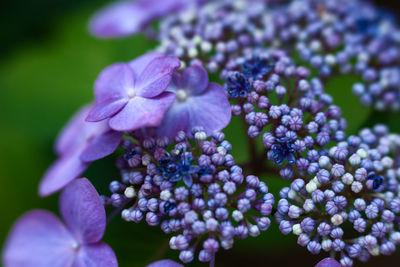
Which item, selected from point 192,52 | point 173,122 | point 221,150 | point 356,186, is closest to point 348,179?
point 356,186

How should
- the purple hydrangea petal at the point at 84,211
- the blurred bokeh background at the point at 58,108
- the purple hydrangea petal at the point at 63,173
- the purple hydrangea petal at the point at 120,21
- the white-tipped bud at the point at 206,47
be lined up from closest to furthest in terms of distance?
the purple hydrangea petal at the point at 84,211, the purple hydrangea petal at the point at 63,173, the white-tipped bud at the point at 206,47, the blurred bokeh background at the point at 58,108, the purple hydrangea petal at the point at 120,21

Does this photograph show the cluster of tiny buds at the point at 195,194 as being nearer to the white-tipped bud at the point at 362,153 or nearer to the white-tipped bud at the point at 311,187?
the white-tipped bud at the point at 311,187

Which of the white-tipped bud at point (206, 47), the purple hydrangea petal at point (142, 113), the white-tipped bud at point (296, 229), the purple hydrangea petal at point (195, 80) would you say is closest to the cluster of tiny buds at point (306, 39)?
the white-tipped bud at point (206, 47)

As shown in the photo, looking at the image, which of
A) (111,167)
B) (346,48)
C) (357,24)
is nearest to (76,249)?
(111,167)

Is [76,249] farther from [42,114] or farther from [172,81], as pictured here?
[42,114]

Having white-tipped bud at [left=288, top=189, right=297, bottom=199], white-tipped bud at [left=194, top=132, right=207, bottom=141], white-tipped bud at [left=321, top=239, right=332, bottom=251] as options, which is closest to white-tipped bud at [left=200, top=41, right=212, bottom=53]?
white-tipped bud at [left=194, top=132, right=207, bottom=141]

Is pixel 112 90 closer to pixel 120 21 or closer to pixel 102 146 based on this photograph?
pixel 102 146

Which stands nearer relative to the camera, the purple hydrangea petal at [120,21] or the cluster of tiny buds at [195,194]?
the cluster of tiny buds at [195,194]
